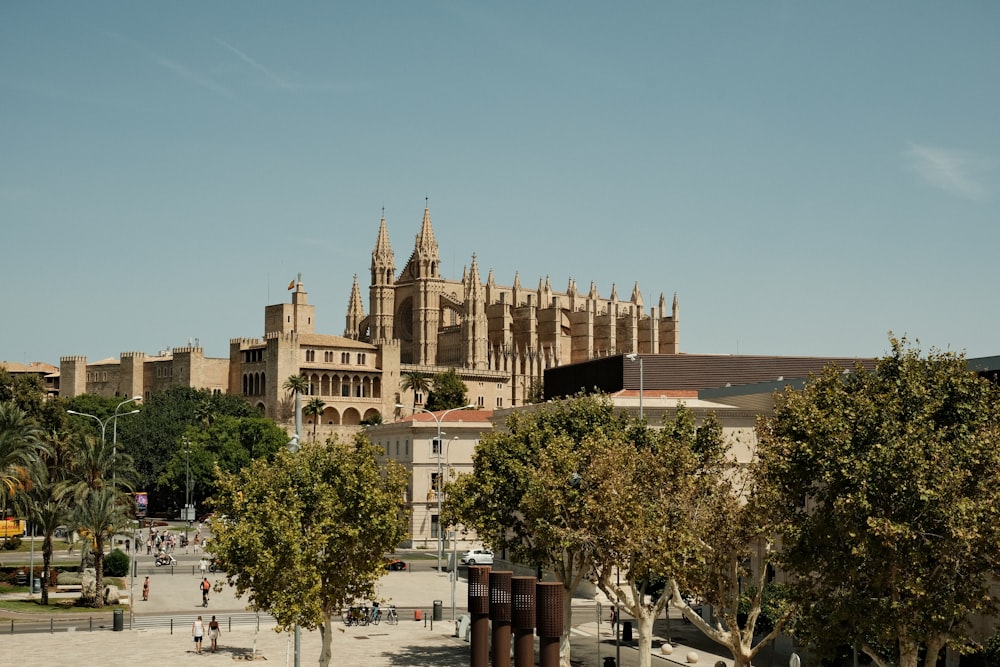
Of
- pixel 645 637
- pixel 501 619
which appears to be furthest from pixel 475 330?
pixel 501 619

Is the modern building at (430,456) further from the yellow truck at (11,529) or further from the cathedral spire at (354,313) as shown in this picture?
the cathedral spire at (354,313)

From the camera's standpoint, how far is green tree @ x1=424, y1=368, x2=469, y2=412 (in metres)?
152

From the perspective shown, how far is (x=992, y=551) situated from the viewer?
27.2 meters

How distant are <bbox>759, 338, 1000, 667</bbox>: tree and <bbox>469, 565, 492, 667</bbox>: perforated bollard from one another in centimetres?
874

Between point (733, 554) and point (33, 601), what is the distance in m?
35.8

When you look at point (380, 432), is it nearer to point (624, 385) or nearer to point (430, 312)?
point (624, 385)

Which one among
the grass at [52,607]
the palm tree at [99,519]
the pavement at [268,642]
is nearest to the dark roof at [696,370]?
the pavement at [268,642]

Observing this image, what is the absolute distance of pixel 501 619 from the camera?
3256 centimetres

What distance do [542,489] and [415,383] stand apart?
120 m

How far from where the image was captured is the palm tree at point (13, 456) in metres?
53.5

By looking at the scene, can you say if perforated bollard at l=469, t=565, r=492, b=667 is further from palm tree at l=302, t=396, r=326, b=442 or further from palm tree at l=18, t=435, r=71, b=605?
palm tree at l=302, t=396, r=326, b=442

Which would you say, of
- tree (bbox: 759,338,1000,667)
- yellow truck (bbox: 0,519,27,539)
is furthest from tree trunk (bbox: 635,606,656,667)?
yellow truck (bbox: 0,519,27,539)

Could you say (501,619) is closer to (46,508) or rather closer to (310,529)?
(310,529)

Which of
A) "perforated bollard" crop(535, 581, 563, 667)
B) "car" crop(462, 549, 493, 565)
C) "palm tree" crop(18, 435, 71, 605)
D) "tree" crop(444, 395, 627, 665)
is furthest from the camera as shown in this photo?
"car" crop(462, 549, 493, 565)
